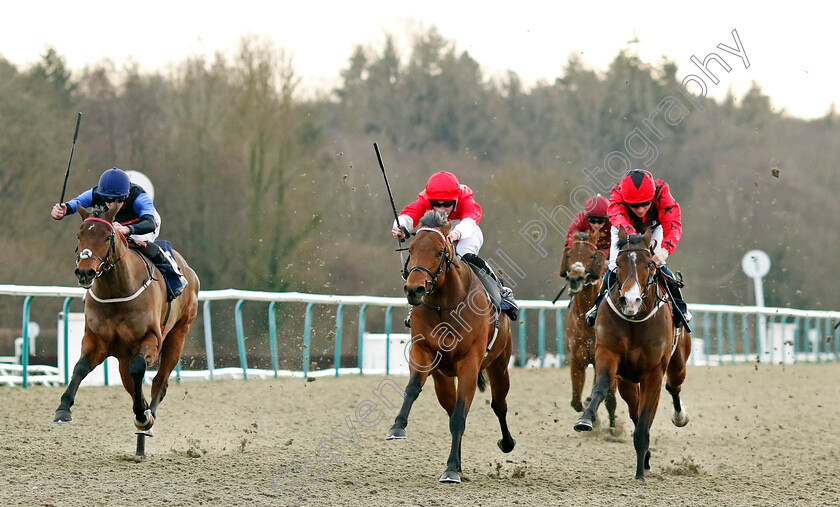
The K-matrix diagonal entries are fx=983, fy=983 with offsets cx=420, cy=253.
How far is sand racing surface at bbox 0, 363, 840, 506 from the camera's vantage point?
564 cm

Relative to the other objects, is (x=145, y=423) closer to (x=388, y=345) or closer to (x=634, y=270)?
(x=634, y=270)

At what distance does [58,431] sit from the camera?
7.62 m

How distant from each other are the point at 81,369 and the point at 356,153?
46.1 ft

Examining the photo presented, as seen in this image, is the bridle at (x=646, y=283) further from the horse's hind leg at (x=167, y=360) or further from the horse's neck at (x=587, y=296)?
the horse's hind leg at (x=167, y=360)

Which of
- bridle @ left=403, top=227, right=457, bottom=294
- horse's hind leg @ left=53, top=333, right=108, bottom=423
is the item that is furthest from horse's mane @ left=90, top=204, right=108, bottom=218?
bridle @ left=403, top=227, right=457, bottom=294

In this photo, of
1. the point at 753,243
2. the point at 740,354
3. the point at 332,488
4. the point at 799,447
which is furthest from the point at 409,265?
the point at 753,243

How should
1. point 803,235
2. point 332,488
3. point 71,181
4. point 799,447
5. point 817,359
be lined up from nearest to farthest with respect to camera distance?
point 332,488, point 799,447, point 71,181, point 817,359, point 803,235

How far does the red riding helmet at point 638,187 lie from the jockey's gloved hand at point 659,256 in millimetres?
489

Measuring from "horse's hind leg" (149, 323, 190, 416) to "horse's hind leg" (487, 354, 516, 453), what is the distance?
91.8 inches

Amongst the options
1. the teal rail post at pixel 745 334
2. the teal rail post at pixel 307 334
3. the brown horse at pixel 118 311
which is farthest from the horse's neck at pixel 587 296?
the teal rail post at pixel 745 334

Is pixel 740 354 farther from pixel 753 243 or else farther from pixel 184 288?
pixel 184 288

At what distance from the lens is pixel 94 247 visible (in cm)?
593

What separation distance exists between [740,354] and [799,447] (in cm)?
1161

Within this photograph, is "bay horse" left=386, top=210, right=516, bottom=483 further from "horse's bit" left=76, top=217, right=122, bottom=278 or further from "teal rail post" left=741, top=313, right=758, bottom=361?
"teal rail post" left=741, top=313, right=758, bottom=361
